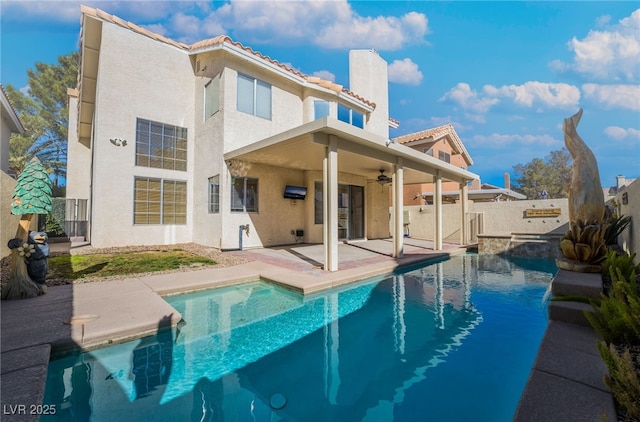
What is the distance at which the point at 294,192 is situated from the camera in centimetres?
1229

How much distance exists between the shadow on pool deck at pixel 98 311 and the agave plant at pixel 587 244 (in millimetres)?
4242

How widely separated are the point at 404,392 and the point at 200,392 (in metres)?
2.16

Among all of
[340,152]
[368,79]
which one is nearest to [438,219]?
[340,152]

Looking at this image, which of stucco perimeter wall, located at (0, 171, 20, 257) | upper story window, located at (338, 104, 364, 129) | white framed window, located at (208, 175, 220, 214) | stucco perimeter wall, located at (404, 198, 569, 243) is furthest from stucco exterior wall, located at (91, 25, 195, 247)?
stucco perimeter wall, located at (404, 198, 569, 243)

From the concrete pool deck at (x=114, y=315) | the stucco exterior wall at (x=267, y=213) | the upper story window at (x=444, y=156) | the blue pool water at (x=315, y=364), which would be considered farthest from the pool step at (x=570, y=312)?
the upper story window at (x=444, y=156)

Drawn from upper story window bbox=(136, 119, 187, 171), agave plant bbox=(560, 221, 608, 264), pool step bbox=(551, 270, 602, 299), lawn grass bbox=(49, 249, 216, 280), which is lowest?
lawn grass bbox=(49, 249, 216, 280)

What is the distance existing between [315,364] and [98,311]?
3688mm

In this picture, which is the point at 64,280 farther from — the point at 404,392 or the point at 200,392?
the point at 404,392

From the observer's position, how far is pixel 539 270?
364 inches

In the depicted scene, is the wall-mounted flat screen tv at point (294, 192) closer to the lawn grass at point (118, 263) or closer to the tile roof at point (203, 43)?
the lawn grass at point (118, 263)

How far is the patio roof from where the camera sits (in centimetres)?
731

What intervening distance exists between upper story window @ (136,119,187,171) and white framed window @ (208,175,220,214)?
2.19 metres

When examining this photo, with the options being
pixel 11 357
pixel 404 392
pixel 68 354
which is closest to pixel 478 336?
pixel 404 392

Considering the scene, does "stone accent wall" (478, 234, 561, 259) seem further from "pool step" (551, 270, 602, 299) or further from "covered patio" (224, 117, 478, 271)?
"pool step" (551, 270, 602, 299)
